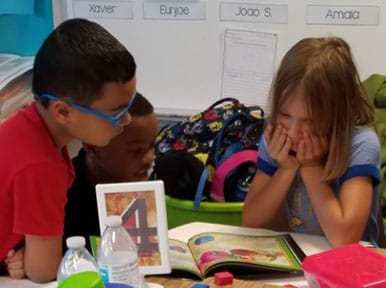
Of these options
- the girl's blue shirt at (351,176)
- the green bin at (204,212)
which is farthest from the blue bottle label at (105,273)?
the green bin at (204,212)

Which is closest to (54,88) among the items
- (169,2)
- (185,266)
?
(185,266)

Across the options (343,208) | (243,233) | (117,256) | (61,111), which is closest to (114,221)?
(117,256)

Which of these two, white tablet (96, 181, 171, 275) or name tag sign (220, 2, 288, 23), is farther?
name tag sign (220, 2, 288, 23)

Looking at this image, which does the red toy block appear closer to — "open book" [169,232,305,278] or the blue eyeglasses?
"open book" [169,232,305,278]

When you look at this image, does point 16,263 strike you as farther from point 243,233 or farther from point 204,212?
point 204,212

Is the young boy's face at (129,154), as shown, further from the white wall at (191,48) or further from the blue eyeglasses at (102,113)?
the white wall at (191,48)

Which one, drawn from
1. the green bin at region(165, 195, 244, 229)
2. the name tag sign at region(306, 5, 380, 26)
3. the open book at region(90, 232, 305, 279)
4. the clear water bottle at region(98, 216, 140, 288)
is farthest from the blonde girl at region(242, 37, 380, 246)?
the name tag sign at region(306, 5, 380, 26)

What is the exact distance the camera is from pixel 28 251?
47.5 inches

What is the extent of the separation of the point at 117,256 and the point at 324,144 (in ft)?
2.08

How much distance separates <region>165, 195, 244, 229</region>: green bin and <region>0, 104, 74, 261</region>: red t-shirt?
2.38 ft

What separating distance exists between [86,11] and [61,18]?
0.11 m

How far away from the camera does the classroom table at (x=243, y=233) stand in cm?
118

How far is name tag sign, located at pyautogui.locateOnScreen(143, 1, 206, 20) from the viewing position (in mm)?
2316

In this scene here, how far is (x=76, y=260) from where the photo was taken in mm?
1090
